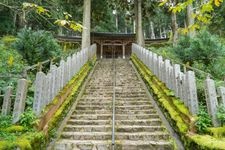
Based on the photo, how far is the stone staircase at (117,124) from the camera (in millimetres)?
6344

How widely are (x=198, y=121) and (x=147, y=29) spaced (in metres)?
46.0

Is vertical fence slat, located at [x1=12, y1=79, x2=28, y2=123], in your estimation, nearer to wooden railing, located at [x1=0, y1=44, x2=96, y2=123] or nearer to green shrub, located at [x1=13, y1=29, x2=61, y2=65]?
wooden railing, located at [x1=0, y1=44, x2=96, y2=123]

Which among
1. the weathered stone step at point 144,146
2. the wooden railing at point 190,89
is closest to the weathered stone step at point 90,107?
the wooden railing at point 190,89

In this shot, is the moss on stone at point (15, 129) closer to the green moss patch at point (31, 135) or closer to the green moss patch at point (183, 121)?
the green moss patch at point (31, 135)

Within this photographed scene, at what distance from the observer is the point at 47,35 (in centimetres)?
1153

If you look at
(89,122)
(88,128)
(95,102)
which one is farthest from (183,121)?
(95,102)

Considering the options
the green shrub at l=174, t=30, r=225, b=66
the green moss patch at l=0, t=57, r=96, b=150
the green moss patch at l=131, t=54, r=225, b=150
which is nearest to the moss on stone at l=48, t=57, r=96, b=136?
the green moss patch at l=0, t=57, r=96, b=150

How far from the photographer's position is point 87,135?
6855 mm

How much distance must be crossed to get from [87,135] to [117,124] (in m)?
1.00

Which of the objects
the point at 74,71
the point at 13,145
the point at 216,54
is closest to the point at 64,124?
the point at 13,145

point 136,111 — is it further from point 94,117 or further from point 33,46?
point 33,46

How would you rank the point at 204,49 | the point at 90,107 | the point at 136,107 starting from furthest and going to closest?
the point at 204,49 → the point at 90,107 → the point at 136,107

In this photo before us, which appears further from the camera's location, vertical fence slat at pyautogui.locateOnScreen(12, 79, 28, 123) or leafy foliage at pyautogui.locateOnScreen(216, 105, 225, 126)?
vertical fence slat at pyautogui.locateOnScreen(12, 79, 28, 123)

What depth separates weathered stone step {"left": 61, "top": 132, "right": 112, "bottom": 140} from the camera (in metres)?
6.79
